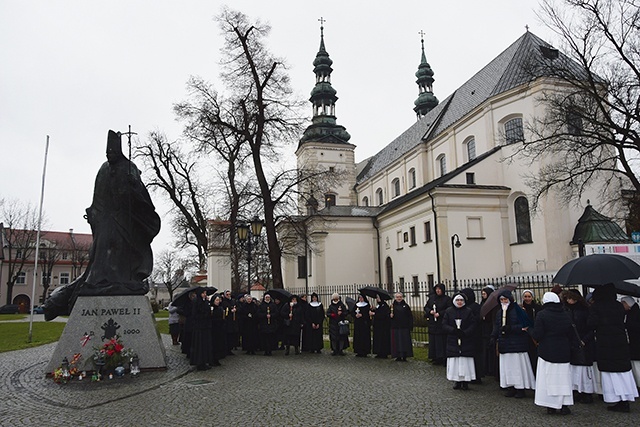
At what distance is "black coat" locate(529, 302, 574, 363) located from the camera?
273 inches

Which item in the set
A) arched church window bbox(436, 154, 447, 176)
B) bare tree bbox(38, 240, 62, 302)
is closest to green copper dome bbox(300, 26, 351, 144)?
arched church window bbox(436, 154, 447, 176)

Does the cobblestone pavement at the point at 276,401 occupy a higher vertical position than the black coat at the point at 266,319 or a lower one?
lower

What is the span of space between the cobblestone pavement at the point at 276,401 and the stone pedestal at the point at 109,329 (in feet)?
1.73

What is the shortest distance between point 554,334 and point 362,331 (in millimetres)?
6835

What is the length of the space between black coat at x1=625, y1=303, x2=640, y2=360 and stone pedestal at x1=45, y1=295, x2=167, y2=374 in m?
8.82

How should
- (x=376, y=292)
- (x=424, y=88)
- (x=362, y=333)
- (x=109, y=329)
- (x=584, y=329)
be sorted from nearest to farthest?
(x=584, y=329), (x=109, y=329), (x=376, y=292), (x=362, y=333), (x=424, y=88)

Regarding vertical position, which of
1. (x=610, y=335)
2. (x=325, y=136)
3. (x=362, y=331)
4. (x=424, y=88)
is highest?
(x=424, y=88)

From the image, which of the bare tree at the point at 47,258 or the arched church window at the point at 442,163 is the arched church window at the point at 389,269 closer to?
the arched church window at the point at 442,163

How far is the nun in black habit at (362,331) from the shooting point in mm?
13289

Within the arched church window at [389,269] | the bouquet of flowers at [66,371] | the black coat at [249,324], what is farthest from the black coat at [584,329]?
the arched church window at [389,269]

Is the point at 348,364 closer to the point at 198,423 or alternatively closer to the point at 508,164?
the point at 198,423

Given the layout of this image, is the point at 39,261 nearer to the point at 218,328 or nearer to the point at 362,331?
the point at 218,328

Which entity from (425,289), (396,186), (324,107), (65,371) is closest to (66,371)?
(65,371)

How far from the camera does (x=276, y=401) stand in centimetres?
773
